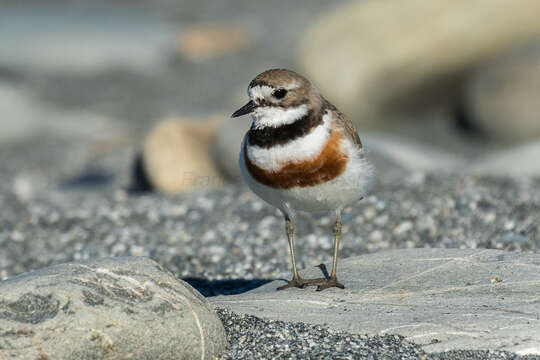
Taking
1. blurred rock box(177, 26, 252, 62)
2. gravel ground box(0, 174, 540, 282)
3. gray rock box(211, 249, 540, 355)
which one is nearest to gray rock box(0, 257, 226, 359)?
gray rock box(211, 249, 540, 355)

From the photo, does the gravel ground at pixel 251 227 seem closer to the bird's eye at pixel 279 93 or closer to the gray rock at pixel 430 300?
the gray rock at pixel 430 300

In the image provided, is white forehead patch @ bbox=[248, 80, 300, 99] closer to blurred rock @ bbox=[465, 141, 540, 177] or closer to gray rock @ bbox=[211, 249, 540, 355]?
gray rock @ bbox=[211, 249, 540, 355]

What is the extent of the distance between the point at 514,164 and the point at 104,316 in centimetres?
619

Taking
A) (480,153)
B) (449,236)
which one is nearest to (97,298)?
(449,236)

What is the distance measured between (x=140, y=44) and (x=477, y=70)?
24.0 ft

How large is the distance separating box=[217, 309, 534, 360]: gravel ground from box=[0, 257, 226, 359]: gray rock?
0.52 ft

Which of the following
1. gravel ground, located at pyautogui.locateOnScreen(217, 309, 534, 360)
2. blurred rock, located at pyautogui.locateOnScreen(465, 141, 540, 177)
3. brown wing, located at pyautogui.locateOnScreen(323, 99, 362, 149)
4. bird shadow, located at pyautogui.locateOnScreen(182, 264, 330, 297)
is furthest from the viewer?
blurred rock, located at pyautogui.locateOnScreen(465, 141, 540, 177)

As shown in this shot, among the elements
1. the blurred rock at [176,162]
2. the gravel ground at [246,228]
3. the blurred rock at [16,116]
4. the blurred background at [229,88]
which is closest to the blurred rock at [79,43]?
the blurred background at [229,88]

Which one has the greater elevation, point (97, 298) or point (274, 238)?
point (274, 238)

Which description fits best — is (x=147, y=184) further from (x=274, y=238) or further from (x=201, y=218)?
(x=274, y=238)

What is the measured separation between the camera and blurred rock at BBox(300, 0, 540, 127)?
40.7 ft

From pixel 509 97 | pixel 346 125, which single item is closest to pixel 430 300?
pixel 346 125

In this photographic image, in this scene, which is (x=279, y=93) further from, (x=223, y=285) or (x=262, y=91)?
(x=223, y=285)

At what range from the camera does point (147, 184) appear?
9625 millimetres
